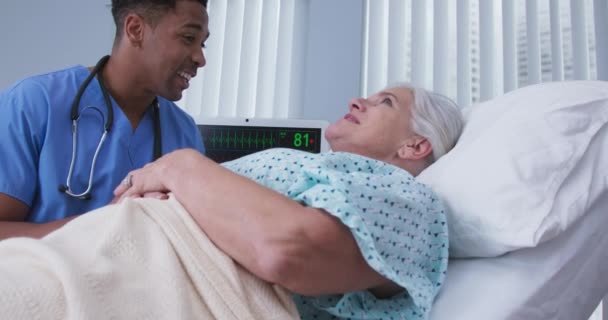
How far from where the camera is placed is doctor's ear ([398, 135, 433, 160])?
1.15 metres

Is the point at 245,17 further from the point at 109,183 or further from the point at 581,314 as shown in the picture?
the point at 581,314

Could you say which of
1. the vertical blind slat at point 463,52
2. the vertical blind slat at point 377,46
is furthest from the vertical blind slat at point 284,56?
the vertical blind slat at point 463,52

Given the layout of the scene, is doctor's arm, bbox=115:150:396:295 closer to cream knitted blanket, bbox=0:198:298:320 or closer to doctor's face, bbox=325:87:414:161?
cream knitted blanket, bbox=0:198:298:320

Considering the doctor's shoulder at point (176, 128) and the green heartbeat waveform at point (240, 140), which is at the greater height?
the doctor's shoulder at point (176, 128)

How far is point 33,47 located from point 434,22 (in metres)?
2.14

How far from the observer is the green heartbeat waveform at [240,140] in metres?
1.91

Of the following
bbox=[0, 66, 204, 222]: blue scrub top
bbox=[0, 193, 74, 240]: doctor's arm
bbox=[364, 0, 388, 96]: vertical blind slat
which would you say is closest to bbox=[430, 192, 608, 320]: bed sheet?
bbox=[0, 193, 74, 240]: doctor's arm

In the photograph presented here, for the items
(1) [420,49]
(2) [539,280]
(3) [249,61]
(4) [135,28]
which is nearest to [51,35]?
(3) [249,61]

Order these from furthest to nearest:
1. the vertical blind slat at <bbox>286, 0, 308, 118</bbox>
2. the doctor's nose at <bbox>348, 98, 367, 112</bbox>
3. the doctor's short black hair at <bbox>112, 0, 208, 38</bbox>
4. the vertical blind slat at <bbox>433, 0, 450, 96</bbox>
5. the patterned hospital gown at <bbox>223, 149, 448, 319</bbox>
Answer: the vertical blind slat at <bbox>286, 0, 308, 118</bbox> < the vertical blind slat at <bbox>433, 0, 450, 96</bbox> < the doctor's short black hair at <bbox>112, 0, 208, 38</bbox> < the doctor's nose at <bbox>348, 98, 367, 112</bbox> < the patterned hospital gown at <bbox>223, 149, 448, 319</bbox>

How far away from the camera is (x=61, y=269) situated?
2.04 feet

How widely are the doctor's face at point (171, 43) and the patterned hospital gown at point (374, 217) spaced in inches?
28.2

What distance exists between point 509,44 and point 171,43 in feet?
5.22

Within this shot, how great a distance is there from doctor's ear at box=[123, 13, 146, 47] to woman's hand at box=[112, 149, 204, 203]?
672mm

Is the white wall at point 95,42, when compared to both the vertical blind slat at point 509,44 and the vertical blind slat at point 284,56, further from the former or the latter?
the vertical blind slat at point 509,44
